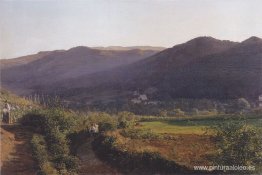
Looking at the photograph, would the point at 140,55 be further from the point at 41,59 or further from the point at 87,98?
the point at 87,98

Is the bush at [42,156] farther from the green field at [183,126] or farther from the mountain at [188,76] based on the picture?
the mountain at [188,76]

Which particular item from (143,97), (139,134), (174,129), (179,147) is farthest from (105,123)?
(143,97)

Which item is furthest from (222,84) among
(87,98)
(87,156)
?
(87,156)

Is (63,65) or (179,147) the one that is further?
A: (63,65)

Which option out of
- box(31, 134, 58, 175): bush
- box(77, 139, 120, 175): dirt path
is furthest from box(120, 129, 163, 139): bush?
box(31, 134, 58, 175): bush

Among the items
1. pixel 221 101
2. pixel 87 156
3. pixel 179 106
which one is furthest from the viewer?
pixel 221 101

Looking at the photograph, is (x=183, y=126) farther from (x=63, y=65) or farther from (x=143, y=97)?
(x=63, y=65)

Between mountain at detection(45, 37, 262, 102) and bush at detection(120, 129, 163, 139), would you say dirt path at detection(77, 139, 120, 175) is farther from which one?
mountain at detection(45, 37, 262, 102)
